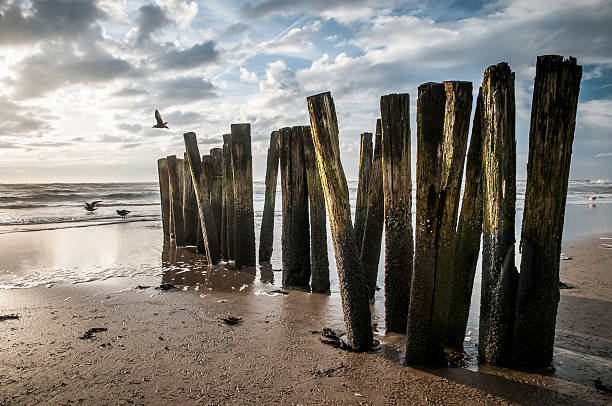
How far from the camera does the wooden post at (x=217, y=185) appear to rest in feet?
29.0

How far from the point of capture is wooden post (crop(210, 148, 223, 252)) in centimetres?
884

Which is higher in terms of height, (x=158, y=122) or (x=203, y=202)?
(x=158, y=122)

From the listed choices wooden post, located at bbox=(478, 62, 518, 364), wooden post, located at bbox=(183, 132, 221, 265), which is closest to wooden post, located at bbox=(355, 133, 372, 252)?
wooden post, located at bbox=(478, 62, 518, 364)

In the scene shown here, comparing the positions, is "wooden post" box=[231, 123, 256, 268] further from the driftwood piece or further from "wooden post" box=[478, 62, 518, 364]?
"wooden post" box=[478, 62, 518, 364]

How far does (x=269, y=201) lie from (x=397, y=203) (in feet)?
15.0

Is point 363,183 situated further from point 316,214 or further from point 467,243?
point 467,243

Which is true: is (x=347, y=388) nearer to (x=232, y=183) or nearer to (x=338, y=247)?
(x=338, y=247)

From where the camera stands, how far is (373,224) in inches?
220

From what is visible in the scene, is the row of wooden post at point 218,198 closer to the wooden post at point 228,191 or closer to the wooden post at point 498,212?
the wooden post at point 228,191

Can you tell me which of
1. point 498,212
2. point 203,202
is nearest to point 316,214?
point 498,212

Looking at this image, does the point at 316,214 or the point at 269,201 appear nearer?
the point at 316,214

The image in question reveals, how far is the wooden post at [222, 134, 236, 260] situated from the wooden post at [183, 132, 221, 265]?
31 cm

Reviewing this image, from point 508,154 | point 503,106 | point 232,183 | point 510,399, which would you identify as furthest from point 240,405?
point 232,183

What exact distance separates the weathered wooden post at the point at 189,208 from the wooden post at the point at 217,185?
1.24m
